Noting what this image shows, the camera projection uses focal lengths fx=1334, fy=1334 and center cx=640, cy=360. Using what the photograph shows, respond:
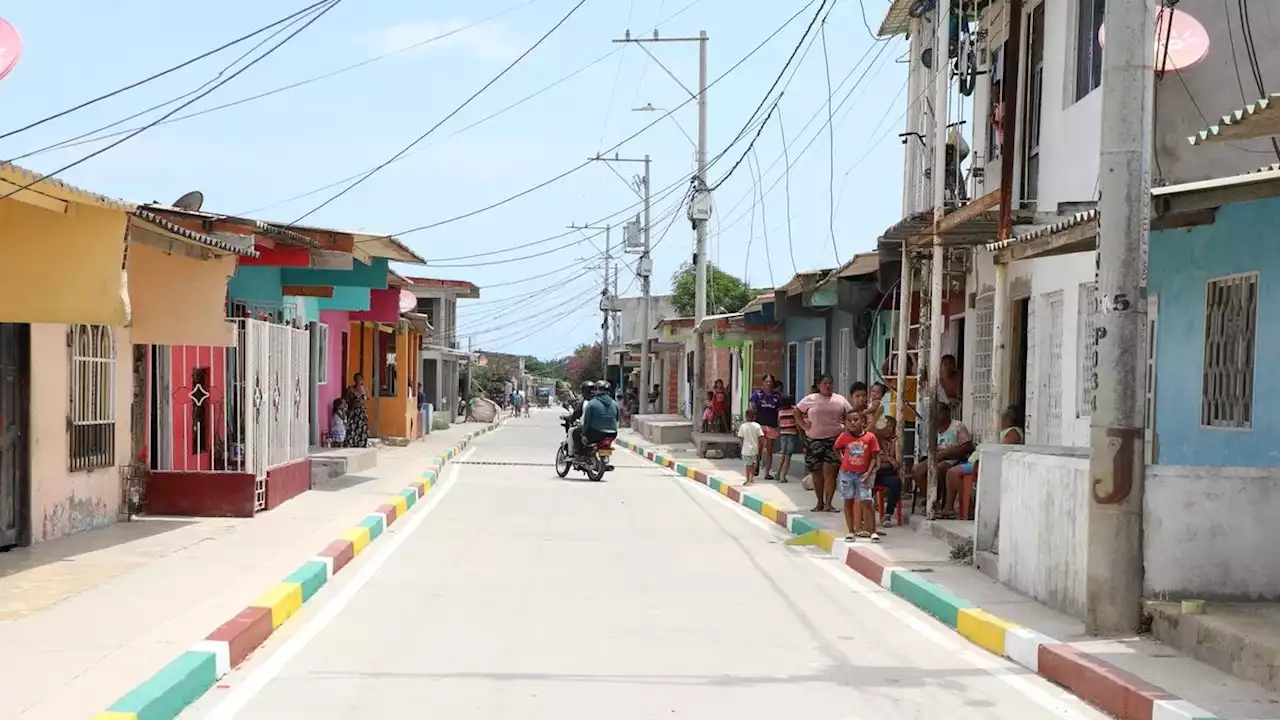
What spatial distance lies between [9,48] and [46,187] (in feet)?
3.82

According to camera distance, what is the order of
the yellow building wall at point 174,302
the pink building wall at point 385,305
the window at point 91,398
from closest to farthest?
the window at point 91,398 → the yellow building wall at point 174,302 → the pink building wall at point 385,305

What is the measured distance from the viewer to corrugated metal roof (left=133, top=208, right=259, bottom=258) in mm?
10195

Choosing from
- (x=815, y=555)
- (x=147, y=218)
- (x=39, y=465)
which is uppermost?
(x=147, y=218)

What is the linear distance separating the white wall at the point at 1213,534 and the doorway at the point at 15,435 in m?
8.69

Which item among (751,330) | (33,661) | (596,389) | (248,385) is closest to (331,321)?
(596,389)

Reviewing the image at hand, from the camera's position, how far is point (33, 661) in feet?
22.5

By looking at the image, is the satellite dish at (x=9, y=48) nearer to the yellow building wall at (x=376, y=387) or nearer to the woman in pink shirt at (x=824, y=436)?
the woman in pink shirt at (x=824, y=436)

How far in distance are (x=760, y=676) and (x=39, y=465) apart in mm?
7086

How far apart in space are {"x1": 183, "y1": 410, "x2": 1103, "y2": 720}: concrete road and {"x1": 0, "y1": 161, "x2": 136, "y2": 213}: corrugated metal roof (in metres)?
3.14

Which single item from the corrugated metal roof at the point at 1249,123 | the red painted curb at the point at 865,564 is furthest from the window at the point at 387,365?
the corrugated metal roof at the point at 1249,123

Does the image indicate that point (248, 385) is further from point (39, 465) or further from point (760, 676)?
point (760, 676)

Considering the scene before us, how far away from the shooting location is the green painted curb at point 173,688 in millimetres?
5980

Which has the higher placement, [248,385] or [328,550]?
[248,385]

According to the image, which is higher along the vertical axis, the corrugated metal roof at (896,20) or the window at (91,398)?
the corrugated metal roof at (896,20)
